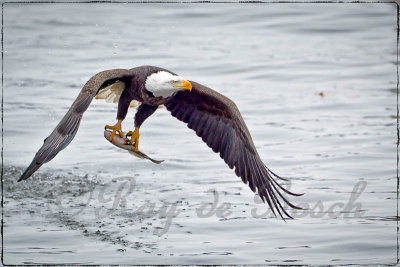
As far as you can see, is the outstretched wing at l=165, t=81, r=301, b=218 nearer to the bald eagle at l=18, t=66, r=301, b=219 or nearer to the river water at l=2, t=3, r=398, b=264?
the bald eagle at l=18, t=66, r=301, b=219

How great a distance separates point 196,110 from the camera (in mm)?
6398

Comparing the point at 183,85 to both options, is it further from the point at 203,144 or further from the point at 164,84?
the point at 203,144

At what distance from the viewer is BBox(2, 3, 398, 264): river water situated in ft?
22.2

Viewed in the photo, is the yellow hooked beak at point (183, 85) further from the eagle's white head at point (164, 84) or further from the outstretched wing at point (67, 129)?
the outstretched wing at point (67, 129)

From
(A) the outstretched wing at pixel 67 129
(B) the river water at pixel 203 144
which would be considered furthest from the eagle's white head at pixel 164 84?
(B) the river water at pixel 203 144

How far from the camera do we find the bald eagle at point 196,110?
585cm

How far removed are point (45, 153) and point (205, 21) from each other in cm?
905

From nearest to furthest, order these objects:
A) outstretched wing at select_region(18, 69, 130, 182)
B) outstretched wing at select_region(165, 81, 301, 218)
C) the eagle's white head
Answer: outstretched wing at select_region(18, 69, 130, 182) < the eagle's white head < outstretched wing at select_region(165, 81, 301, 218)

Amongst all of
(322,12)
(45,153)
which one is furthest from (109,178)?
(322,12)

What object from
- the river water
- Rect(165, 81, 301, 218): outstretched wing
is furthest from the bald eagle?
the river water

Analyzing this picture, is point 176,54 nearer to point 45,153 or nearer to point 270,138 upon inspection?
point 270,138

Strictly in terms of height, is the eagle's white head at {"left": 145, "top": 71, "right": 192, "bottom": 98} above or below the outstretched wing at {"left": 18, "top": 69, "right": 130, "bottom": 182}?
above

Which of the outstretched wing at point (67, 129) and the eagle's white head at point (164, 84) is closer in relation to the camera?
the outstretched wing at point (67, 129)

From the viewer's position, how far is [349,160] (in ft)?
29.1
